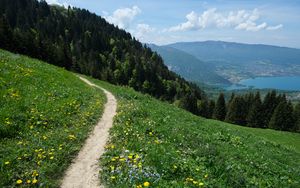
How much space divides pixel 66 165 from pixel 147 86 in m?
126

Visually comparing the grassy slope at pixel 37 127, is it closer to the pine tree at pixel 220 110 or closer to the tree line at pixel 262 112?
the tree line at pixel 262 112

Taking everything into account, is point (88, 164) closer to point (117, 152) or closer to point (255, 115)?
point (117, 152)

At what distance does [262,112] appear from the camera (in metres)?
85.7

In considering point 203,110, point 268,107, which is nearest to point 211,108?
point 203,110

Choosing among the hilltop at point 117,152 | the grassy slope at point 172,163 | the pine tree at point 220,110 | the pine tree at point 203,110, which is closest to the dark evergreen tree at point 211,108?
the pine tree at point 203,110

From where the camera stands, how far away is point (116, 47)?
536ft

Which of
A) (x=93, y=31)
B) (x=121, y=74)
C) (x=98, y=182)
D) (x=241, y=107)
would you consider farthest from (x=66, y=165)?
(x=93, y=31)

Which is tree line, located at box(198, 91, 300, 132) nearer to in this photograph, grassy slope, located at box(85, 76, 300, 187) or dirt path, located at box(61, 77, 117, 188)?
grassy slope, located at box(85, 76, 300, 187)

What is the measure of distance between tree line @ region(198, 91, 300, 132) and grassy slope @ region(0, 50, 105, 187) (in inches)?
2734

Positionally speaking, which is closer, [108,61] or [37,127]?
[37,127]

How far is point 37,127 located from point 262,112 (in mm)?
82485

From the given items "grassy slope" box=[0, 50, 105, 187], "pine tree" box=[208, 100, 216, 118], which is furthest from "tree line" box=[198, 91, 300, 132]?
"grassy slope" box=[0, 50, 105, 187]

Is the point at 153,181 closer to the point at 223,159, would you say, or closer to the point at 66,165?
the point at 66,165

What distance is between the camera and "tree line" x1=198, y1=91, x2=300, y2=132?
77.6 meters
